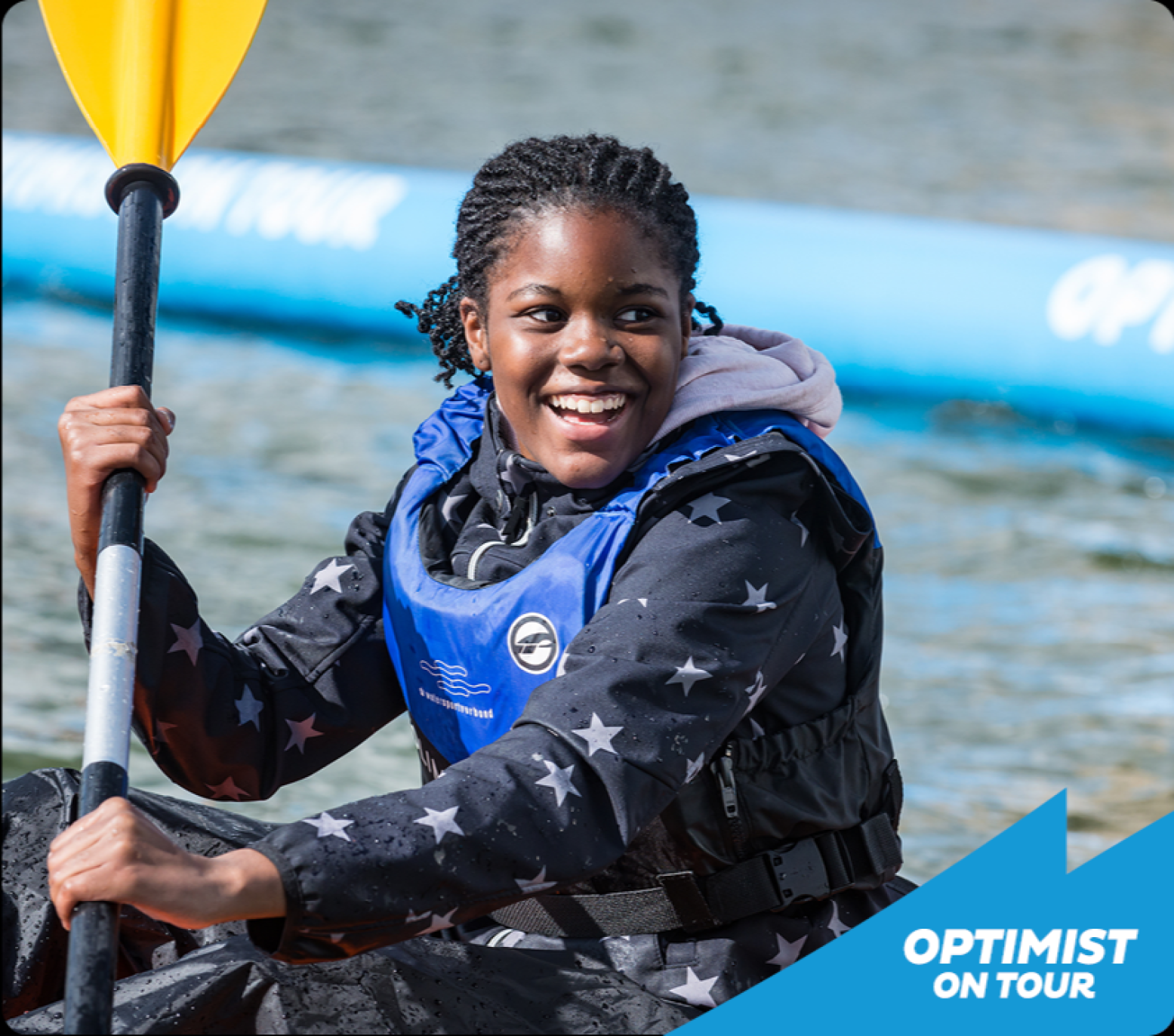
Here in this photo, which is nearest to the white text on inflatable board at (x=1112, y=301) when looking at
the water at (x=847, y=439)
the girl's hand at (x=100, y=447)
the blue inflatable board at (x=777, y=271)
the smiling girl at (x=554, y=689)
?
the blue inflatable board at (x=777, y=271)

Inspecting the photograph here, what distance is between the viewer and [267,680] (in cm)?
166

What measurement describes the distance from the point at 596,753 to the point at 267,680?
0.53 metres

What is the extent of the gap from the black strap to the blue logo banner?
0.07 metres

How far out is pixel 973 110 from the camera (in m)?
10.5

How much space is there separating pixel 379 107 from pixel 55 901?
31.8 ft

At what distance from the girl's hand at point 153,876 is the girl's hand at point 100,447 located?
413 millimetres

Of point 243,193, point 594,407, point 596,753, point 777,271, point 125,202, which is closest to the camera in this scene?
point 596,753

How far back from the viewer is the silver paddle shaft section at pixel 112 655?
1331 millimetres

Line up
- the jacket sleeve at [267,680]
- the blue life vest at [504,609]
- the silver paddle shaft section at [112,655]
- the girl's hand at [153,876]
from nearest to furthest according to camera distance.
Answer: the girl's hand at [153,876], the silver paddle shaft section at [112,655], the blue life vest at [504,609], the jacket sleeve at [267,680]

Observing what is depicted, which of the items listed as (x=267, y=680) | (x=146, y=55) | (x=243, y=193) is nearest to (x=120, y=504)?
(x=267, y=680)

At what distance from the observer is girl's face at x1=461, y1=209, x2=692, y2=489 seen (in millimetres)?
1459

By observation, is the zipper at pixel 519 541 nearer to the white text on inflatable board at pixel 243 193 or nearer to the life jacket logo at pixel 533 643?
the life jacket logo at pixel 533 643

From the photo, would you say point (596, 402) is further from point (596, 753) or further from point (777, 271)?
point (777, 271)

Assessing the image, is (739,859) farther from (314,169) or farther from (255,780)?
(314,169)
